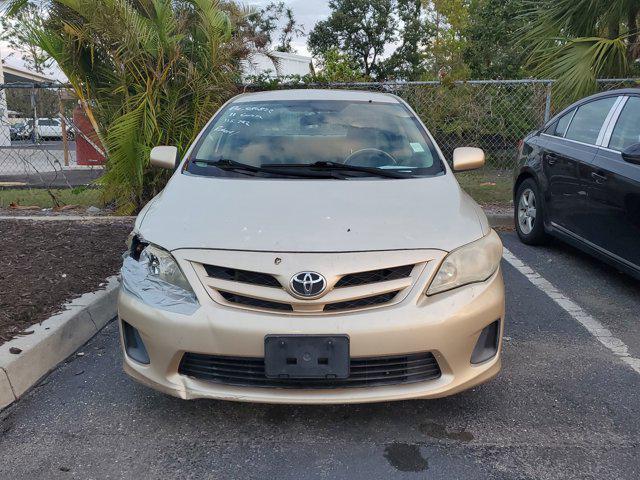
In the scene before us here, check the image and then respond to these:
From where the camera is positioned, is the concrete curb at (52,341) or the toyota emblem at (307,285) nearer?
the toyota emblem at (307,285)

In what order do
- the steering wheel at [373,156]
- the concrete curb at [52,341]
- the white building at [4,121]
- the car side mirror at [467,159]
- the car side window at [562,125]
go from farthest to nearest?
the white building at [4,121]
the car side window at [562,125]
the car side mirror at [467,159]
the steering wheel at [373,156]
the concrete curb at [52,341]

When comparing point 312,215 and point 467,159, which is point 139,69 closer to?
point 467,159

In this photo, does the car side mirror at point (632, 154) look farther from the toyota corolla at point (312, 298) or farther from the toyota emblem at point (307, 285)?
the toyota emblem at point (307, 285)

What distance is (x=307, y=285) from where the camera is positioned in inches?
95.9

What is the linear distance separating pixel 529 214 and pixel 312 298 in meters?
4.25

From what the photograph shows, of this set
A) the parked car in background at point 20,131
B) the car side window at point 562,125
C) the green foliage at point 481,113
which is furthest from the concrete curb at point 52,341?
the green foliage at point 481,113

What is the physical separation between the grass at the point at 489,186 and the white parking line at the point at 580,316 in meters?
2.39

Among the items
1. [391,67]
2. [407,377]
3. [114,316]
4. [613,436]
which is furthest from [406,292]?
[391,67]

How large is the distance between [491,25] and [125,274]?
61.6 feet

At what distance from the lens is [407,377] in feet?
8.24

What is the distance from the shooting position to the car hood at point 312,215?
259 centimetres

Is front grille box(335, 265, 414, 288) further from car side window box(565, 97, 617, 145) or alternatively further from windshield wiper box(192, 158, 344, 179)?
car side window box(565, 97, 617, 145)

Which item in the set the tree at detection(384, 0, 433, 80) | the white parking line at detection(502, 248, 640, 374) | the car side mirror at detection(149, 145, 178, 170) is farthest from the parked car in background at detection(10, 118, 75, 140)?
the tree at detection(384, 0, 433, 80)

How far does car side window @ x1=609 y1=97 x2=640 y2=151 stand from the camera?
4422 millimetres
